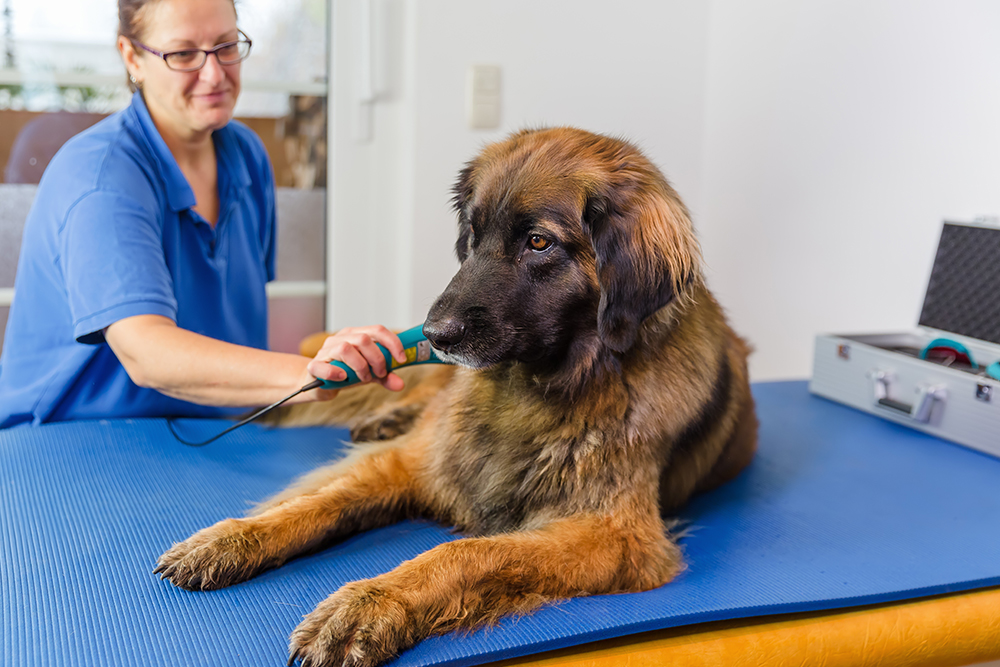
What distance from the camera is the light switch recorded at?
3004 mm

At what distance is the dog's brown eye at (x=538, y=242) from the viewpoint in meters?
1.29

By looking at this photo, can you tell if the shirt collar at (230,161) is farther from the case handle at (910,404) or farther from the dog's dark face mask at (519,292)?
the case handle at (910,404)

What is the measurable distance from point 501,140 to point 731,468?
0.88 metres

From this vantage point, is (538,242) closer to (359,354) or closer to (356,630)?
(359,354)

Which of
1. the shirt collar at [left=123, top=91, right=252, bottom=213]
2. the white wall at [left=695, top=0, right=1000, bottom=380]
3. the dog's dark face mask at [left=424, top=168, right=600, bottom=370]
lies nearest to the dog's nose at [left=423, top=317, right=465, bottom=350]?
the dog's dark face mask at [left=424, top=168, right=600, bottom=370]

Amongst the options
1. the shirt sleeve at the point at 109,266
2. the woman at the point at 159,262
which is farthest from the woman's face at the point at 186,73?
the shirt sleeve at the point at 109,266

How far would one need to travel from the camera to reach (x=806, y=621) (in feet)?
3.92

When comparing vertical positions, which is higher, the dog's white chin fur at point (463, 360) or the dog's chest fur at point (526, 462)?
the dog's white chin fur at point (463, 360)

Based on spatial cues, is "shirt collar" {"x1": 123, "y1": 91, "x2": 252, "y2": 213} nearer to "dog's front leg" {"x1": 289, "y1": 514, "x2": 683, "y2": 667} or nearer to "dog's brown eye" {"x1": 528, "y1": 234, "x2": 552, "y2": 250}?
"dog's brown eye" {"x1": 528, "y1": 234, "x2": 552, "y2": 250}

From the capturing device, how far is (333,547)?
134 centimetres

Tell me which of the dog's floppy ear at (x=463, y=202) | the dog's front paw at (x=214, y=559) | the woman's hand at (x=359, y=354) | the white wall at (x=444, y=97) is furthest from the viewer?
the white wall at (x=444, y=97)

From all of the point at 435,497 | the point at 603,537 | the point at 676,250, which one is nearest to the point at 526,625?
the point at 603,537

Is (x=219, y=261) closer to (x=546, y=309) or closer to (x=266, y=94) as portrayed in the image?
(x=546, y=309)

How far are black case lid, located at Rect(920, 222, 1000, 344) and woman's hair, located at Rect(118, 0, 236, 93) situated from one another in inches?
82.7
